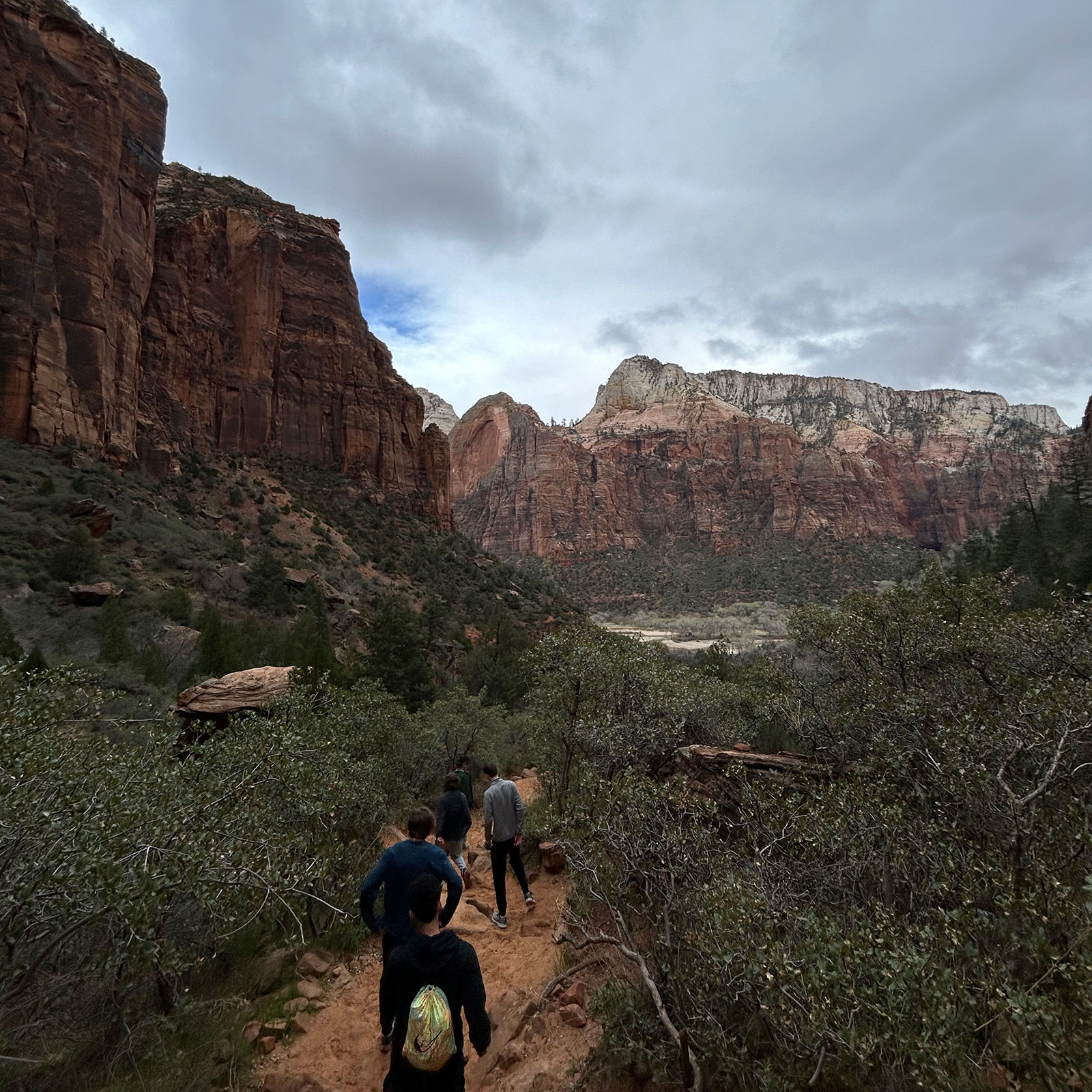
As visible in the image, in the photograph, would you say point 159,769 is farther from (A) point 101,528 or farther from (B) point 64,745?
(A) point 101,528

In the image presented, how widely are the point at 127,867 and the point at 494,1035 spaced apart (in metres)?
3.33

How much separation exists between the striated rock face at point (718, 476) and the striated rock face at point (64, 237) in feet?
256

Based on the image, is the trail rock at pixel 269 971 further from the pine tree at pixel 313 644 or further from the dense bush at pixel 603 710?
the pine tree at pixel 313 644

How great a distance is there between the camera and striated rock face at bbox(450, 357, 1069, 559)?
109062 millimetres

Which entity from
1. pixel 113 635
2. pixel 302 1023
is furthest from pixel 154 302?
pixel 302 1023

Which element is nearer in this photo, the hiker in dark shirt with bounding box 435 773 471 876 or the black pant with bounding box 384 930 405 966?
the black pant with bounding box 384 930 405 966

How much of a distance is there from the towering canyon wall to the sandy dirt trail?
33420 mm

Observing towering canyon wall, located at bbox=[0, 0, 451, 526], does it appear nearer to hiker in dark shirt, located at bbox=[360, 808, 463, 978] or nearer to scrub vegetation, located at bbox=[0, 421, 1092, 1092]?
scrub vegetation, located at bbox=[0, 421, 1092, 1092]

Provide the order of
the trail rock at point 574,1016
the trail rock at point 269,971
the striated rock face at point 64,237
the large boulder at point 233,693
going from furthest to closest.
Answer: the striated rock face at point 64,237 < the large boulder at point 233,693 < the trail rock at point 269,971 < the trail rock at point 574,1016

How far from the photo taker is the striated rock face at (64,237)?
28344 millimetres

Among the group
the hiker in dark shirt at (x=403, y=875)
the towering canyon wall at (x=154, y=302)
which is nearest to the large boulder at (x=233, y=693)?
the hiker in dark shirt at (x=403, y=875)

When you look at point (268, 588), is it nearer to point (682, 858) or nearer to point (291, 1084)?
point (291, 1084)

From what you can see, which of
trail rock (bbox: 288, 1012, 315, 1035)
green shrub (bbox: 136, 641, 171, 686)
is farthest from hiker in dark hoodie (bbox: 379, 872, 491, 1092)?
green shrub (bbox: 136, 641, 171, 686)

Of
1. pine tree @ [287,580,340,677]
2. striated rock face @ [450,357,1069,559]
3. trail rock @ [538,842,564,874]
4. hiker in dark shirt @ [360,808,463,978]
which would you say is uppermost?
striated rock face @ [450,357,1069,559]
